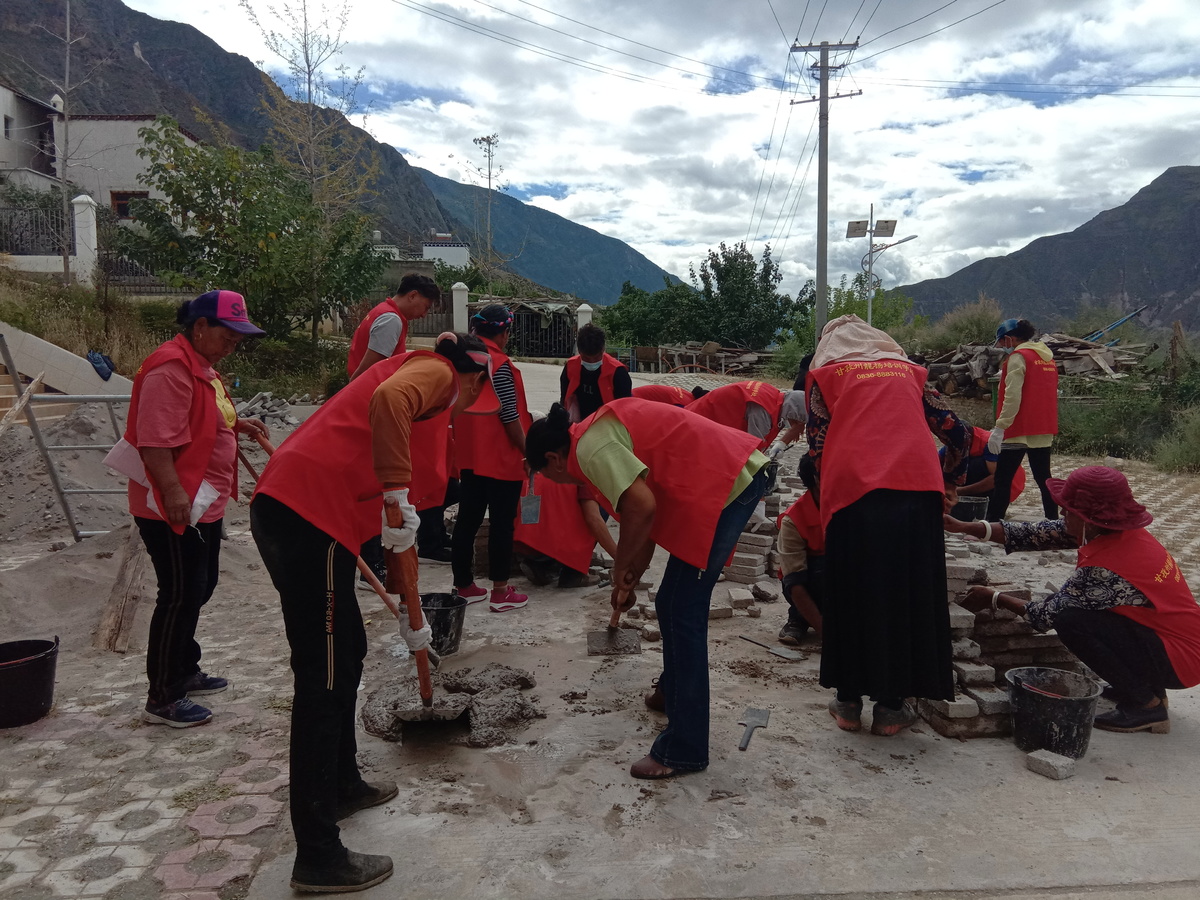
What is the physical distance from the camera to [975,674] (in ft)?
11.6

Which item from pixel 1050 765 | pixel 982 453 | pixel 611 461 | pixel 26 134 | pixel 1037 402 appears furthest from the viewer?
pixel 26 134

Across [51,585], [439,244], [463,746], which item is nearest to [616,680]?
[463,746]

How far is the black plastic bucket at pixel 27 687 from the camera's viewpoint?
11.0 feet

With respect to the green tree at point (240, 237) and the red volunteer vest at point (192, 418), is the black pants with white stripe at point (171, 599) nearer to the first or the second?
the red volunteer vest at point (192, 418)

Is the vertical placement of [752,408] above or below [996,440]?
above

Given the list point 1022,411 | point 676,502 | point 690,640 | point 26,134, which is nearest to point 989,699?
point 690,640

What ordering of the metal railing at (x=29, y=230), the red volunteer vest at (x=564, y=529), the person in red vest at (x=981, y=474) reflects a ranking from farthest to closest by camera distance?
the metal railing at (x=29, y=230), the person in red vest at (x=981, y=474), the red volunteer vest at (x=564, y=529)

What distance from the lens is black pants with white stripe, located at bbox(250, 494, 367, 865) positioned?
234cm

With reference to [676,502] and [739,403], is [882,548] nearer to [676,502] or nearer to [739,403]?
[676,502]

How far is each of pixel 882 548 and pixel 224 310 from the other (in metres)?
2.99

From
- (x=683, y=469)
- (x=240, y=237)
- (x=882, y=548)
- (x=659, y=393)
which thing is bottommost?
(x=882, y=548)

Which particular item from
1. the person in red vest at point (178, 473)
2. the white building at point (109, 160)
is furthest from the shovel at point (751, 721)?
the white building at point (109, 160)

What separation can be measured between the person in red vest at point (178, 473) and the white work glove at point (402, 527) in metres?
1.21

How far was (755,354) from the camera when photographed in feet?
80.2
